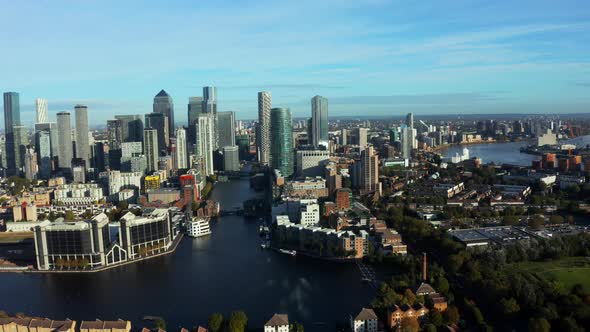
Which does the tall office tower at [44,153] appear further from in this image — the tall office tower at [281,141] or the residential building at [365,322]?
the residential building at [365,322]

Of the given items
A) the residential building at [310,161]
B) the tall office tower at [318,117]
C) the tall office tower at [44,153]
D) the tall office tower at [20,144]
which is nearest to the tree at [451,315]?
the residential building at [310,161]

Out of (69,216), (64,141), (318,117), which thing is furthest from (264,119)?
(69,216)

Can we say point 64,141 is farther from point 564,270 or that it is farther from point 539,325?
point 539,325

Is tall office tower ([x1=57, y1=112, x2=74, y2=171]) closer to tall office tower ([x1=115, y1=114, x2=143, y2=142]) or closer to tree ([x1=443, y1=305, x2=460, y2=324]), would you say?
tall office tower ([x1=115, y1=114, x2=143, y2=142])

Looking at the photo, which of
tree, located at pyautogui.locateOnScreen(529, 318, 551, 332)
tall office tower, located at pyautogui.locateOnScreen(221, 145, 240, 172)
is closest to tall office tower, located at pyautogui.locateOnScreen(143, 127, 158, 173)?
tall office tower, located at pyautogui.locateOnScreen(221, 145, 240, 172)

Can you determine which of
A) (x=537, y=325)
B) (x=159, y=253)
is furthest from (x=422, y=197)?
(x=537, y=325)
